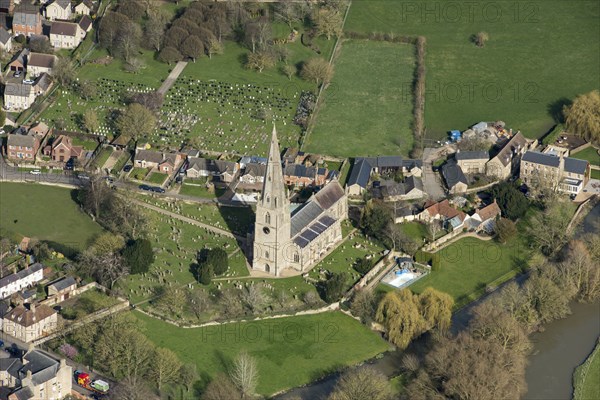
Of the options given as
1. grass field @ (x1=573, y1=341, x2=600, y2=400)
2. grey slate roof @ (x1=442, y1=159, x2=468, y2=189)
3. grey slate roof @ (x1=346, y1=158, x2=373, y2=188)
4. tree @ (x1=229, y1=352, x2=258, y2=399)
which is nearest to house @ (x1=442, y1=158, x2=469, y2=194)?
grey slate roof @ (x1=442, y1=159, x2=468, y2=189)

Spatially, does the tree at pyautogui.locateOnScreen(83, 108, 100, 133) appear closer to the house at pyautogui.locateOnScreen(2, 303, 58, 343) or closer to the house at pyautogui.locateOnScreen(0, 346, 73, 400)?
the house at pyautogui.locateOnScreen(2, 303, 58, 343)

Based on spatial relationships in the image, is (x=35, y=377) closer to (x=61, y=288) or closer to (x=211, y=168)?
(x=61, y=288)

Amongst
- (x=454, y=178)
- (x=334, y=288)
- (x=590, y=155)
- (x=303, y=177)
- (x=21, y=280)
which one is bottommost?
(x=21, y=280)

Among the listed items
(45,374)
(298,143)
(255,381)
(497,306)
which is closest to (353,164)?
(298,143)

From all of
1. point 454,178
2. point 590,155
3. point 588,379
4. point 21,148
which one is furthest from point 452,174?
point 21,148

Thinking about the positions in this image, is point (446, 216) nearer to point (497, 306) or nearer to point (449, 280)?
point (449, 280)

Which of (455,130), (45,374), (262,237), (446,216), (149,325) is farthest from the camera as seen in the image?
(455,130)

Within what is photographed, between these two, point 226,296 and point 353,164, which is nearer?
point 226,296
